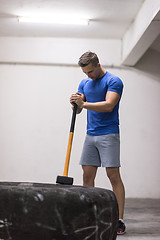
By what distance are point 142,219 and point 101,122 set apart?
1.15 metres

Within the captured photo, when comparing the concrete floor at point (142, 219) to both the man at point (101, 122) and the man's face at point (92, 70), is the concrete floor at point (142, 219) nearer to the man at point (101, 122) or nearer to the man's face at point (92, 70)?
the man at point (101, 122)

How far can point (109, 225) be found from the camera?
1.62 m

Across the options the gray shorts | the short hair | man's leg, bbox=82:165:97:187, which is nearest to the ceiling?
the short hair

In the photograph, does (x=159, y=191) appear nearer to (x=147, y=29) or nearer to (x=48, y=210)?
(x=147, y=29)

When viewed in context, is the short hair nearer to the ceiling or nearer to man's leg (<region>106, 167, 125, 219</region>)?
man's leg (<region>106, 167, 125, 219</region>)

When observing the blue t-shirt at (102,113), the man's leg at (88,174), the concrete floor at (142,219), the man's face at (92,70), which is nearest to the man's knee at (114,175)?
the man's leg at (88,174)

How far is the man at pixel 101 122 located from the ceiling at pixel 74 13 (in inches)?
61.1

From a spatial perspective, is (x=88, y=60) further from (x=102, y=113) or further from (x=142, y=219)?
(x=142, y=219)

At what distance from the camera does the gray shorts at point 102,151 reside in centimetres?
251

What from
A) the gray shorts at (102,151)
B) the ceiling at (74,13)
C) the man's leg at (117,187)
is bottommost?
the man's leg at (117,187)

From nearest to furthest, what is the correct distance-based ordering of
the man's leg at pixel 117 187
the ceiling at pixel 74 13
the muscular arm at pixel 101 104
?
the muscular arm at pixel 101 104, the man's leg at pixel 117 187, the ceiling at pixel 74 13

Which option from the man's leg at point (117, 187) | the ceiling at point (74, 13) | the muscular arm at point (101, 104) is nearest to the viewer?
the muscular arm at point (101, 104)

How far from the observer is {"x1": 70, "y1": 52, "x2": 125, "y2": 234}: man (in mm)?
2447

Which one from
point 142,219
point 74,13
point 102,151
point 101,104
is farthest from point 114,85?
point 74,13
